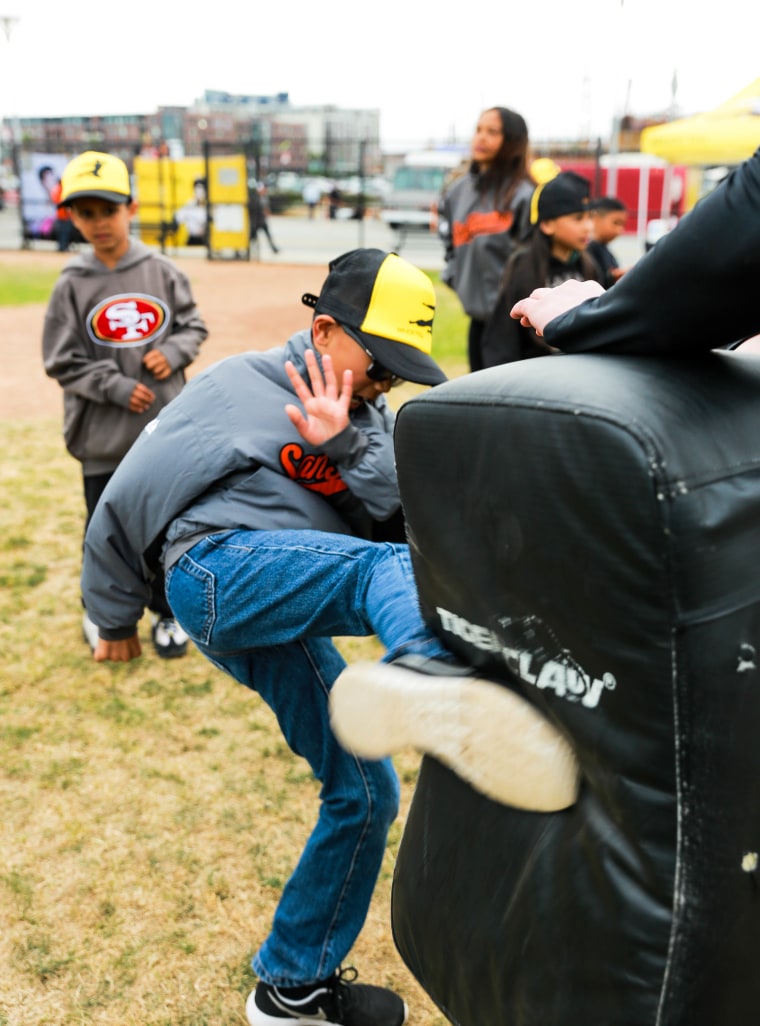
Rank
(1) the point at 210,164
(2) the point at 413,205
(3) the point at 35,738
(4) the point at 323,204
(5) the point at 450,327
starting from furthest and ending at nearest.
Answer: (4) the point at 323,204 < (2) the point at 413,205 < (1) the point at 210,164 < (5) the point at 450,327 < (3) the point at 35,738

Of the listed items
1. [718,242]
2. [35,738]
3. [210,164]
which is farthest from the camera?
[210,164]

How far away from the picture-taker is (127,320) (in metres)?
4.13

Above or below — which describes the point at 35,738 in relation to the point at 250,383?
below

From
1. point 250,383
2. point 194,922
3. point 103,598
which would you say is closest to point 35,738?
point 194,922

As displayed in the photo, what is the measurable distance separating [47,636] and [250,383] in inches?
110

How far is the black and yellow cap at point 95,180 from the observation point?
153 inches

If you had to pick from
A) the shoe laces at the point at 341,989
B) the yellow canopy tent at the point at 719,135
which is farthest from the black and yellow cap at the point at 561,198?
the yellow canopy tent at the point at 719,135

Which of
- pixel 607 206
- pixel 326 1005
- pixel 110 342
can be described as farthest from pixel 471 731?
pixel 607 206

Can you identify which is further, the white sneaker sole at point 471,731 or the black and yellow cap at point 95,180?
the black and yellow cap at point 95,180

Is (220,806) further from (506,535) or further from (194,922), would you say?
(506,535)

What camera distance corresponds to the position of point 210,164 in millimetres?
21469

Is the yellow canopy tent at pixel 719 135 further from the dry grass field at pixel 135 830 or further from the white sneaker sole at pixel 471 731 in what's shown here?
the white sneaker sole at pixel 471 731

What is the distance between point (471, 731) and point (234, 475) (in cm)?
94

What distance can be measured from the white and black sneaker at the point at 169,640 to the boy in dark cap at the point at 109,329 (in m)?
0.21
